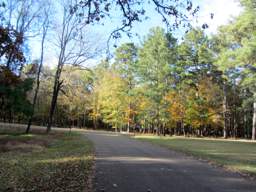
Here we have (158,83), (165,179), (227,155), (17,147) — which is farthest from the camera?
(158,83)

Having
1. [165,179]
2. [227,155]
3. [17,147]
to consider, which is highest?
[227,155]

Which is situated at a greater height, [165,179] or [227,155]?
[227,155]

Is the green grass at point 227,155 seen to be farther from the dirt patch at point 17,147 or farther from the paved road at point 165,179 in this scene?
the dirt patch at point 17,147

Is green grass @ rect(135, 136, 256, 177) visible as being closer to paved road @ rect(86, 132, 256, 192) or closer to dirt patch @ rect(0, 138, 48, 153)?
paved road @ rect(86, 132, 256, 192)

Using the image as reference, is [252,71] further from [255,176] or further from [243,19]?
[255,176]

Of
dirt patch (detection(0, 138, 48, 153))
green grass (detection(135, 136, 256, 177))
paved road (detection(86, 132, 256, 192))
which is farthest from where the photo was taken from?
dirt patch (detection(0, 138, 48, 153))

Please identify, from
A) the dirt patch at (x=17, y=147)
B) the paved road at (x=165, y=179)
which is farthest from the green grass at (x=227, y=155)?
the dirt patch at (x=17, y=147)

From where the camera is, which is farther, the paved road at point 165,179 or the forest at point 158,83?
the forest at point 158,83

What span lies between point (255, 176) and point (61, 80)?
29669 mm

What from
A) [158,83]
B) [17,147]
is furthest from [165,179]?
[158,83]

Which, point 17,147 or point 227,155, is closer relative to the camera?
point 227,155

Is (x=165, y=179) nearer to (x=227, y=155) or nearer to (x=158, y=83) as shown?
(x=227, y=155)

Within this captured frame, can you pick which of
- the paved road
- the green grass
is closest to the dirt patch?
the green grass

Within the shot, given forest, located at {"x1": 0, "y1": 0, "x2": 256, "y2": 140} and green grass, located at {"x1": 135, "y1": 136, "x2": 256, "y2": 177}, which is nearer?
green grass, located at {"x1": 135, "y1": 136, "x2": 256, "y2": 177}
